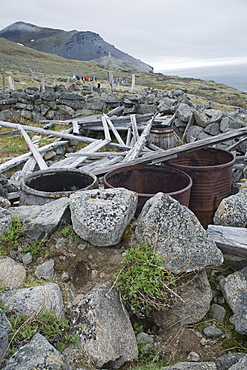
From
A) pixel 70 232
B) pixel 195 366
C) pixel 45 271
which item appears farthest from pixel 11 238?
pixel 195 366

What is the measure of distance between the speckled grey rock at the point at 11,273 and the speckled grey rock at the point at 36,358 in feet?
2.62

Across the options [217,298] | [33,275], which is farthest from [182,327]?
[33,275]

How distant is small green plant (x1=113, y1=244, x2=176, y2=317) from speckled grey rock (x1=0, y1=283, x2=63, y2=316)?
55 cm

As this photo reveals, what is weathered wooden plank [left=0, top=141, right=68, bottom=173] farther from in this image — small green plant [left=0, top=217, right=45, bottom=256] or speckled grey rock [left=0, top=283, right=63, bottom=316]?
speckled grey rock [left=0, top=283, right=63, bottom=316]

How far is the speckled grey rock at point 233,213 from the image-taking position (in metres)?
3.57

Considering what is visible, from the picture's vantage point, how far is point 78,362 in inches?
91.9

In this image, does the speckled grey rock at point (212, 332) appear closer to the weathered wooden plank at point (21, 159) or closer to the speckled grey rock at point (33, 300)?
the speckled grey rock at point (33, 300)

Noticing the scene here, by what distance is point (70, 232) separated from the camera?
3406 mm

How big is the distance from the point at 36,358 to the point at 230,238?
7.40ft

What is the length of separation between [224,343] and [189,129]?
7.14 meters

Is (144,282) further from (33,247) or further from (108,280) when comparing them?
(33,247)

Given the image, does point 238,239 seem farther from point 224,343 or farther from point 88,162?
point 88,162

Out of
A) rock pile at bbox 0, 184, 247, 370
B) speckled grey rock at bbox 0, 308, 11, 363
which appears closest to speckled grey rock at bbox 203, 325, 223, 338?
rock pile at bbox 0, 184, 247, 370

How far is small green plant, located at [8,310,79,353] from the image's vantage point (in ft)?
7.37
